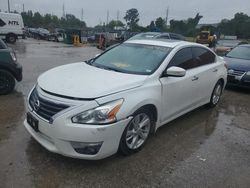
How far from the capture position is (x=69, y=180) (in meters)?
3.18

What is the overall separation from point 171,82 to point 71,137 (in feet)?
6.18

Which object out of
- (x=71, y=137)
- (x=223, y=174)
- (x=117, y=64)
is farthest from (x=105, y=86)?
(x=223, y=174)

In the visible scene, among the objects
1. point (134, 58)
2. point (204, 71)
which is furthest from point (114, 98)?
point (204, 71)

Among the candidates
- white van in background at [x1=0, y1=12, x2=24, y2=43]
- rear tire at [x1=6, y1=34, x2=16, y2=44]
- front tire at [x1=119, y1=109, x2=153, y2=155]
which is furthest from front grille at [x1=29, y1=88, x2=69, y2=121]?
rear tire at [x1=6, y1=34, x2=16, y2=44]

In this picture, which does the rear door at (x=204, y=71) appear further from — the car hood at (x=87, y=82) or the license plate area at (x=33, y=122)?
the license plate area at (x=33, y=122)

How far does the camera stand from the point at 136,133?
12.4ft

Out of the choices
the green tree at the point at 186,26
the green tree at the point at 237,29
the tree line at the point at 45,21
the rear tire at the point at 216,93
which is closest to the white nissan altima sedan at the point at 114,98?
the rear tire at the point at 216,93

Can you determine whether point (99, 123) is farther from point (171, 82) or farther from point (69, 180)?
point (171, 82)

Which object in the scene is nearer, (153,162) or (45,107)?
(45,107)

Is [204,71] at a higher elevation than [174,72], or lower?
lower

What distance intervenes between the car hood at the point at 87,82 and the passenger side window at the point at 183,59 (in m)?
0.84

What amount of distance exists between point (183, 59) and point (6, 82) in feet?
13.6

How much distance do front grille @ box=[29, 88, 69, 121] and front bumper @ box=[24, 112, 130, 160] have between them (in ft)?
0.26

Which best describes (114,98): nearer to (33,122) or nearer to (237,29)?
(33,122)
